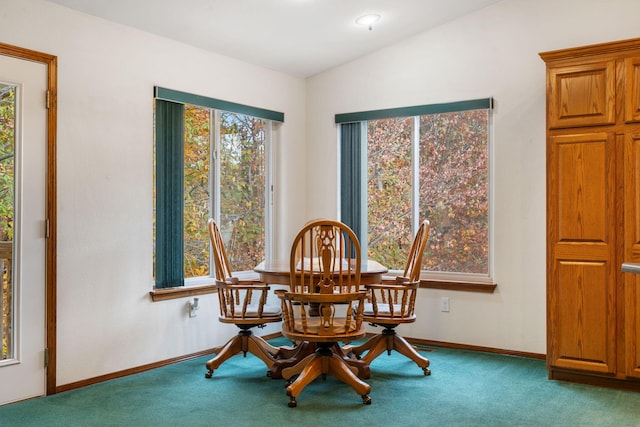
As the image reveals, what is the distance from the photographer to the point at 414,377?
3.72 m

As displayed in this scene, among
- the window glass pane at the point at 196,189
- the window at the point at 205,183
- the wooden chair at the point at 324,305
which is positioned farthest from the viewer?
the window glass pane at the point at 196,189

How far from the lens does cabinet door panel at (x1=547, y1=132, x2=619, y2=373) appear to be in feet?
11.4

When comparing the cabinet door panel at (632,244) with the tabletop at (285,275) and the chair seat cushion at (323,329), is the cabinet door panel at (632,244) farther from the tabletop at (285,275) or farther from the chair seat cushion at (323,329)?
the chair seat cushion at (323,329)

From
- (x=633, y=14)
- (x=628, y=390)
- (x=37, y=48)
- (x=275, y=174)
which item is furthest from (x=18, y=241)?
(x=633, y=14)

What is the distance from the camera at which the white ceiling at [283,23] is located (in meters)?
3.74

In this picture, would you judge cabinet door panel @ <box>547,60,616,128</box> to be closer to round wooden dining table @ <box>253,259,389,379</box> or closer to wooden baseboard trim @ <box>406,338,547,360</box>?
round wooden dining table @ <box>253,259,389,379</box>

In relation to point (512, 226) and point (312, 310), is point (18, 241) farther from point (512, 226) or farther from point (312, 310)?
point (512, 226)

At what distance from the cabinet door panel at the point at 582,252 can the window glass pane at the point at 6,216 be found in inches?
125

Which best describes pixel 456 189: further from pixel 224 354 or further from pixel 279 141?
pixel 224 354

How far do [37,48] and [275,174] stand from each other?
2.26 m

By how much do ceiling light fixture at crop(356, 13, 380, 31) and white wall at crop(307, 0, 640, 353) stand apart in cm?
57

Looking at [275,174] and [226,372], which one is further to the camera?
[275,174]

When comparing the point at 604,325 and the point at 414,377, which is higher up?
the point at 604,325

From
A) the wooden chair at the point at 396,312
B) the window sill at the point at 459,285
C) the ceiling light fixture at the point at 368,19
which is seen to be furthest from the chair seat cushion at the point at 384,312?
the ceiling light fixture at the point at 368,19
